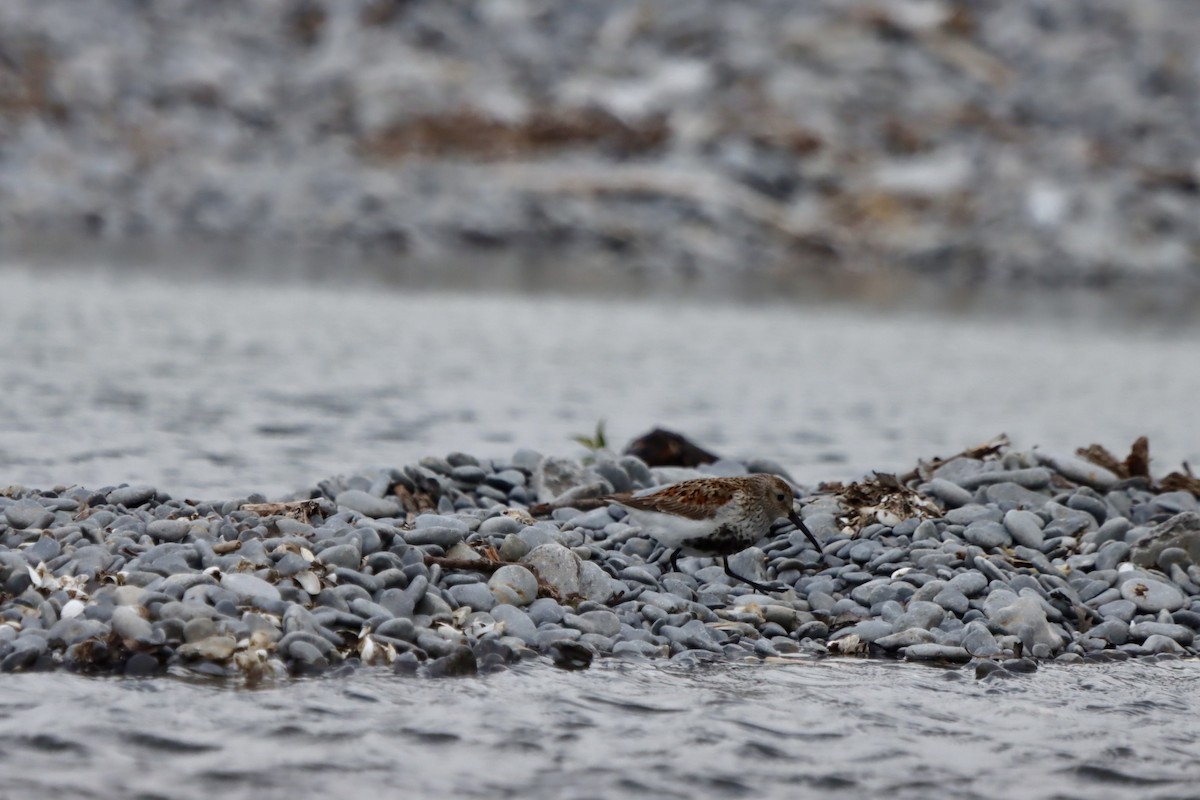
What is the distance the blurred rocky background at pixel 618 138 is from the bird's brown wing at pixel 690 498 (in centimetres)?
2397

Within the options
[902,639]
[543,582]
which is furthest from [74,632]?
[902,639]

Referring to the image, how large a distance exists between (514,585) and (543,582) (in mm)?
301

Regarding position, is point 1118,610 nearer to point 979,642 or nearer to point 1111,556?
point 1111,556

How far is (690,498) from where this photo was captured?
8.62 m

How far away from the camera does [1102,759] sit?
6445 millimetres

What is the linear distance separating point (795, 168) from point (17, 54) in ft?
62.0

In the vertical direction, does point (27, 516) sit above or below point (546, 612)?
above

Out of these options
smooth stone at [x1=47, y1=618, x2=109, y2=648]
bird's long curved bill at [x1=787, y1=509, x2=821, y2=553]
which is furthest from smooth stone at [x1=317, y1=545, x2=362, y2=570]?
bird's long curved bill at [x1=787, y1=509, x2=821, y2=553]

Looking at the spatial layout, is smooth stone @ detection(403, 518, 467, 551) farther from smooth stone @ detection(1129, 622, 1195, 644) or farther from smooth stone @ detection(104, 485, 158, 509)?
smooth stone @ detection(1129, 622, 1195, 644)

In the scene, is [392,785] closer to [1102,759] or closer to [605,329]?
[1102,759]

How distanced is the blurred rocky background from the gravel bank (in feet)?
76.0

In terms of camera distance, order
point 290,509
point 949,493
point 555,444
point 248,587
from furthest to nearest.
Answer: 1. point 555,444
2. point 949,493
3. point 290,509
4. point 248,587

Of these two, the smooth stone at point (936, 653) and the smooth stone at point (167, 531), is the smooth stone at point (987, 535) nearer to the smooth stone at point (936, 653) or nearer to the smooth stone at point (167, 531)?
the smooth stone at point (936, 653)

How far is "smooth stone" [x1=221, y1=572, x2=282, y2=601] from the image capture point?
24.3ft
